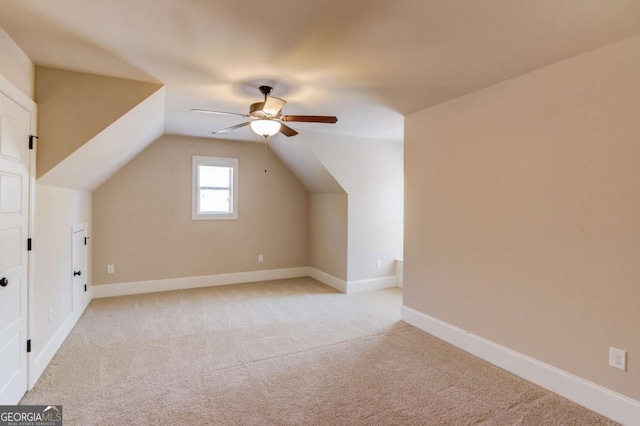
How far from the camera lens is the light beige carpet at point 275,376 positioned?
2.16 meters

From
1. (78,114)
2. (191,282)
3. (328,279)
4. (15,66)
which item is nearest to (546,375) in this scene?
(328,279)

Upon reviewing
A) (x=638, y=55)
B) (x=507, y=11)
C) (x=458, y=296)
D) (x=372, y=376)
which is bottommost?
(x=372, y=376)

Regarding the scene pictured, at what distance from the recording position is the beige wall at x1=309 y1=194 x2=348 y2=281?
525cm

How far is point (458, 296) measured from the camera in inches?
126

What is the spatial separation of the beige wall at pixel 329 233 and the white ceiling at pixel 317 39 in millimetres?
2482

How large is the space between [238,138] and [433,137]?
3.22 metres

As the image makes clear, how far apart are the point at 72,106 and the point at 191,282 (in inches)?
132

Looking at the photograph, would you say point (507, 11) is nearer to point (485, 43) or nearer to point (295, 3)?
point (485, 43)

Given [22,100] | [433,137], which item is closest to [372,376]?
[433,137]

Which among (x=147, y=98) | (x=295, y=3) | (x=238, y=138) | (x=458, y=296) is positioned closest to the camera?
(x=295, y=3)

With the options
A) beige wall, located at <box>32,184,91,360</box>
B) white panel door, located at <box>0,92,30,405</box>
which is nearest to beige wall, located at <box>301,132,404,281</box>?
beige wall, located at <box>32,184,91,360</box>

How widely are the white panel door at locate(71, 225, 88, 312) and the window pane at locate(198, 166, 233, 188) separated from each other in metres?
1.86

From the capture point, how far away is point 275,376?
2.64 m

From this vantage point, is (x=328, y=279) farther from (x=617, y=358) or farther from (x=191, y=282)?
(x=617, y=358)
